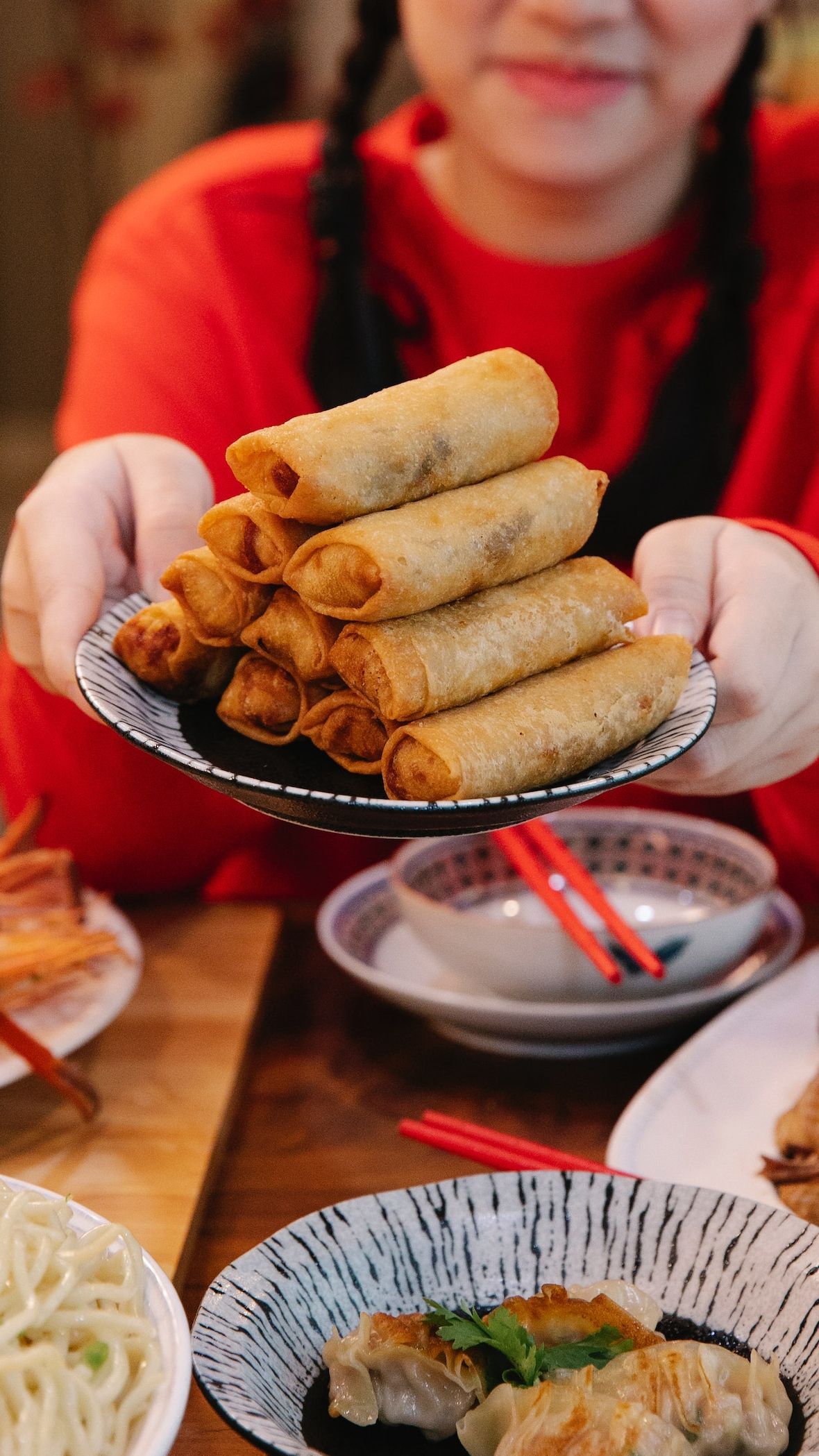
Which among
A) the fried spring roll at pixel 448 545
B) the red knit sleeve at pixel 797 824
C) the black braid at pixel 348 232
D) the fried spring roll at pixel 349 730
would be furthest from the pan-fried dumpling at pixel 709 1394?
the black braid at pixel 348 232

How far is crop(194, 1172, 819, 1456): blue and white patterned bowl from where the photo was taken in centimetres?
110

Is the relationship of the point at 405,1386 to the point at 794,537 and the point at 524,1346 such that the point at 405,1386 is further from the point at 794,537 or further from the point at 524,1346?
the point at 794,537

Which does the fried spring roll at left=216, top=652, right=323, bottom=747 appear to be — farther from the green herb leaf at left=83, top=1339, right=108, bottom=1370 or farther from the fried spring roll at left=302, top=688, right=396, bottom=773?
the green herb leaf at left=83, top=1339, right=108, bottom=1370

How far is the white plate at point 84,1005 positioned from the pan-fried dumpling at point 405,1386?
2.17ft

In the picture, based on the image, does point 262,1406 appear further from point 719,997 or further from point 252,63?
point 252,63

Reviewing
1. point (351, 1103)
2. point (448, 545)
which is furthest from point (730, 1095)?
point (448, 545)

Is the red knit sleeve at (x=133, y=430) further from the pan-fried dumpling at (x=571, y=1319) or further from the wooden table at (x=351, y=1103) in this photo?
the pan-fried dumpling at (x=571, y=1319)

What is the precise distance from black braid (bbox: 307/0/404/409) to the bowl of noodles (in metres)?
1.89

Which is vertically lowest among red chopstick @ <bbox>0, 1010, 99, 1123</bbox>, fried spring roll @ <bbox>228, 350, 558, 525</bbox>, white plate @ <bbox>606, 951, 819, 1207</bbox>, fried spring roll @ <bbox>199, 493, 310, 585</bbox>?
red chopstick @ <bbox>0, 1010, 99, 1123</bbox>

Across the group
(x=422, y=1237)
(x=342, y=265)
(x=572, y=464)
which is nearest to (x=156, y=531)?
(x=572, y=464)

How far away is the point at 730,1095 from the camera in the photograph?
5.40ft

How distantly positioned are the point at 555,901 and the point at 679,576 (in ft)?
1.57

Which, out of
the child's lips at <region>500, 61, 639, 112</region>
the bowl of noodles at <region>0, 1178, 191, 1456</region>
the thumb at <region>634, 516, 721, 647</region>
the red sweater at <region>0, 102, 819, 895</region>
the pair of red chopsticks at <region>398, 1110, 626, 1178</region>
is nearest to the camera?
the bowl of noodles at <region>0, 1178, 191, 1456</region>

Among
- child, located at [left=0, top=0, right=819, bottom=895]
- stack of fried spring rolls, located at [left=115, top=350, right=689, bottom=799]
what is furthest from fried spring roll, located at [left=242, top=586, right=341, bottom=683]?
child, located at [left=0, top=0, right=819, bottom=895]
